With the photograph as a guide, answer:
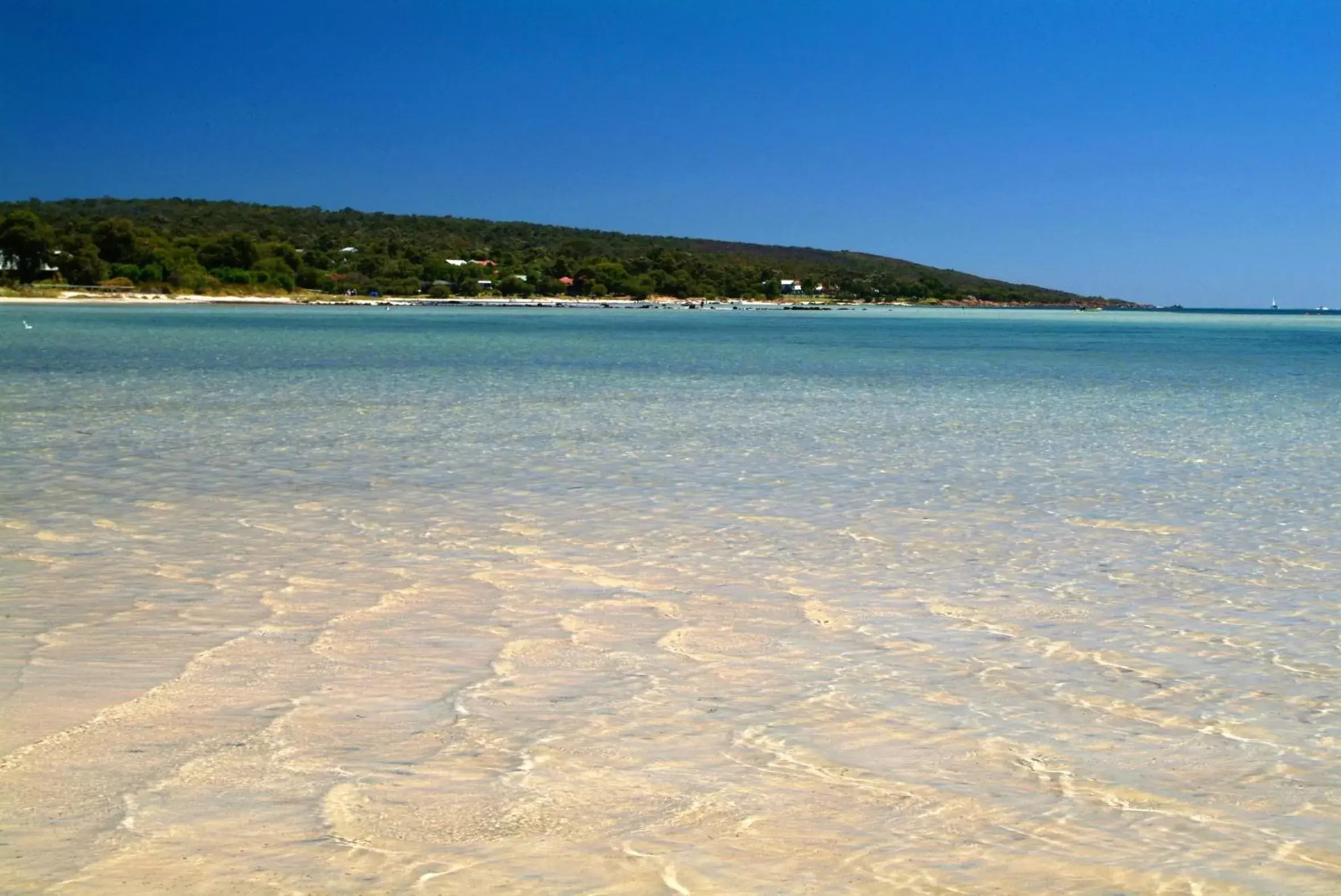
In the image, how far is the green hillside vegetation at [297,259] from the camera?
101 meters

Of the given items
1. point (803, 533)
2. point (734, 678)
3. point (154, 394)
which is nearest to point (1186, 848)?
point (734, 678)

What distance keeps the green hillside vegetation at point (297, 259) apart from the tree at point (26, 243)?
0.27 feet

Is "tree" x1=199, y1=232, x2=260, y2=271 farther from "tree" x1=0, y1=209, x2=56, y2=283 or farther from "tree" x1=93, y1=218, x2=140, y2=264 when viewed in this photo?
"tree" x1=0, y1=209, x2=56, y2=283

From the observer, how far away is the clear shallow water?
393 cm

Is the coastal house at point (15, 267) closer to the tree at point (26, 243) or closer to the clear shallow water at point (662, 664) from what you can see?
the tree at point (26, 243)

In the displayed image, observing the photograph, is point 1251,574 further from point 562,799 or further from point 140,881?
point 140,881

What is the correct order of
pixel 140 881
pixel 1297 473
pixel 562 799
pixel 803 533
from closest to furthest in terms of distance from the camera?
pixel 140 881, pixel 562 799, pixel 803 533, pixel 1297 473

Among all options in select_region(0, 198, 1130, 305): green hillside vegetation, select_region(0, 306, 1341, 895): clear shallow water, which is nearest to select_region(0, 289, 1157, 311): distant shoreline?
select_region(0, 198, 1130, 305): green hillside vegetation

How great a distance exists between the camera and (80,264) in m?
99.4

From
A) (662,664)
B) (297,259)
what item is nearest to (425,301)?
(297,259)

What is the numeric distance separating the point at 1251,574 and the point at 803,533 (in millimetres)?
2727

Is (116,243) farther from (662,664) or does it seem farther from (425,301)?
(662,664)

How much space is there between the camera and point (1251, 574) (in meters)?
8.09

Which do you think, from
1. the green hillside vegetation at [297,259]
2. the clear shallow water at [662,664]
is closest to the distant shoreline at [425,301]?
the green hillside vegetation at [297,259]
